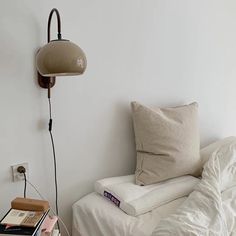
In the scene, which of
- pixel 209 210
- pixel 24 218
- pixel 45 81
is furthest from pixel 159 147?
pixel 24 218

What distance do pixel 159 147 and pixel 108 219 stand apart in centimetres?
54

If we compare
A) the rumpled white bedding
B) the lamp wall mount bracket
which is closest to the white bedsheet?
the rumpled white bedding

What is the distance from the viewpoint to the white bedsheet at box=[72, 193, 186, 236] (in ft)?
4.50

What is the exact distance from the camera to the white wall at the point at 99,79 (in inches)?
56.8

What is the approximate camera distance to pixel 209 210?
4.34 feet

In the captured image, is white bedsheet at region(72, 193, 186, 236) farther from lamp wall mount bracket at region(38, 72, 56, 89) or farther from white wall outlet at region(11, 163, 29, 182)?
lamp wall mount bracket at region(38, 72, 56, 89)

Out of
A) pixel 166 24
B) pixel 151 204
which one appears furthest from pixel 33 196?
pixel 166 24

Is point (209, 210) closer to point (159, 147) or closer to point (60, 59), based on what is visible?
point (159, 147)

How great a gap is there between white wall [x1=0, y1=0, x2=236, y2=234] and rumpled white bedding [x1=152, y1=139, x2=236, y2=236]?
0.57 metres

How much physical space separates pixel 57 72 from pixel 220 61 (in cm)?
164

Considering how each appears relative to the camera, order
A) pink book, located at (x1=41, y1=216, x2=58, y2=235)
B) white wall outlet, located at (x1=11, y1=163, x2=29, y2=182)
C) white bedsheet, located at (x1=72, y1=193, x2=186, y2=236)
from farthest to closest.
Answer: white wall outlet, located at (x1=11, y1=163, x2=29, y2=182) → white bedsheet, located at (x1=72, y1=193, x2=186, y2=236) → pink book, located at (x1=41, y1=216, x2=58, y2=235)

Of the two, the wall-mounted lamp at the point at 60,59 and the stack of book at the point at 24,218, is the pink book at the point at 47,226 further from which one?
the wall-mounted lamp at the point at 60,59

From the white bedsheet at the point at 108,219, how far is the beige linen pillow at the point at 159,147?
21 centimetres

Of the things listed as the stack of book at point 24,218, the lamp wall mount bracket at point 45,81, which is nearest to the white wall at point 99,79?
the lamp wall mount bracket at point 45,81
